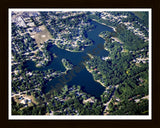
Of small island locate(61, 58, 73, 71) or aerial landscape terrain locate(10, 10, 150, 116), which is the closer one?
aerial landscape terrain locate(10, 10, 150, 116)

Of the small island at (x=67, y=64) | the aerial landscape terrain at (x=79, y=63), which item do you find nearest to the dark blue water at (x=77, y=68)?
the aerial landscape terrain at (x=79, y=63)

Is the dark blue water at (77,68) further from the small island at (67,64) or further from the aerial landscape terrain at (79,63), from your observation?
the small island at (67,64)

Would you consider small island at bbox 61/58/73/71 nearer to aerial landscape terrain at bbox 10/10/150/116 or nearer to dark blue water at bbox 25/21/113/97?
aerial landscape terrain at bbox 10/10/150/116

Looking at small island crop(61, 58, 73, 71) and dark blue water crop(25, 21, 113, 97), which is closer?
dark blue water crop(25, 21, 113, 97)

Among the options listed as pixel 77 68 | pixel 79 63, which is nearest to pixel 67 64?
pixel 77 68

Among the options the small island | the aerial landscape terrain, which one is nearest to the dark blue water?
the aerial landscape terrain

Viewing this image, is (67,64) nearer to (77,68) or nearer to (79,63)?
(77,68)

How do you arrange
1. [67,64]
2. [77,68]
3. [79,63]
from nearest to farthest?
[77,68], [67,64], [79,63]

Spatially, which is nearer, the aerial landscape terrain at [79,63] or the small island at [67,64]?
the aerial landscape terrain at [79,63]
